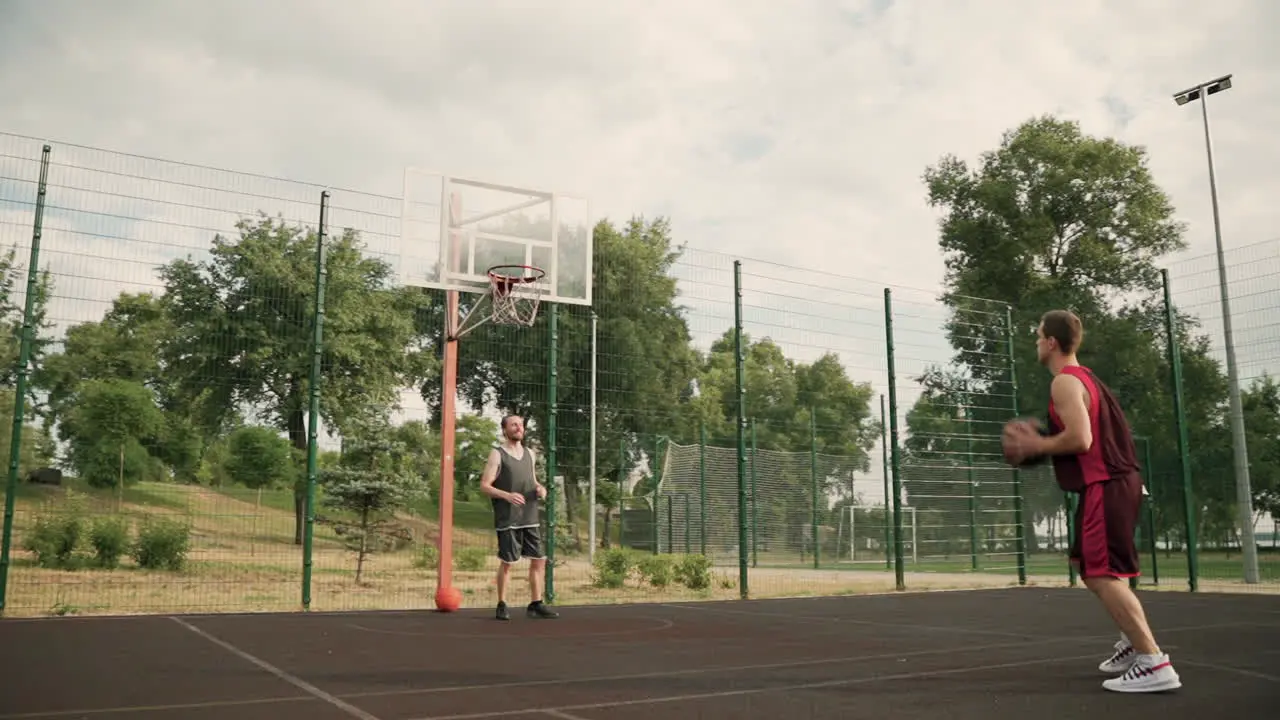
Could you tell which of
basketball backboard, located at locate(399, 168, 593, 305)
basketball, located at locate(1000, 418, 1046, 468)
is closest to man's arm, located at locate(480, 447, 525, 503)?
basketball backboard, located at locate(399, 168, 593, 305)

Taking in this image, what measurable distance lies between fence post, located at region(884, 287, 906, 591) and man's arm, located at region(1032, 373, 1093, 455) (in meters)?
8.51

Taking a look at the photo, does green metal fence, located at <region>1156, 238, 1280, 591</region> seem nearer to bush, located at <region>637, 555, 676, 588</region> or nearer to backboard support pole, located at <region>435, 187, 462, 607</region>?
bush, located at <region>637, 555, 676, 588</region>

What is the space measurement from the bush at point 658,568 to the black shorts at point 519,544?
15.1 feet

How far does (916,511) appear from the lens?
17.0m

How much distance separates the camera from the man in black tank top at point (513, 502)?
856 cm

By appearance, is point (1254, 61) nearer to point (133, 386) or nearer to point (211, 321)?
point (211, 321)

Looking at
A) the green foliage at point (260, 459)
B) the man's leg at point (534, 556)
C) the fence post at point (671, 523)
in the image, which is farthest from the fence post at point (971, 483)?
the green foliage at point (260, 459)

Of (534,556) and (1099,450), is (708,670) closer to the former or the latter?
(1099,450)

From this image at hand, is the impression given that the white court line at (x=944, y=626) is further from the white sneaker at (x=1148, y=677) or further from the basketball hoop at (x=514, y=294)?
the basketball hoop at (x=514, y=294)

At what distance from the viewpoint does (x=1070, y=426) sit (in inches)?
176

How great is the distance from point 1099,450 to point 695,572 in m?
9.04

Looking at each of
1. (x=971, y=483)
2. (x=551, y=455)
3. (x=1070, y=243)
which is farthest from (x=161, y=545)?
(x=1070, y=243)

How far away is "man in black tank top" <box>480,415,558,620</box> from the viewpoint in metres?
8.56

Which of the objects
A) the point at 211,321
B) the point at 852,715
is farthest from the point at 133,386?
the point at 852,715
